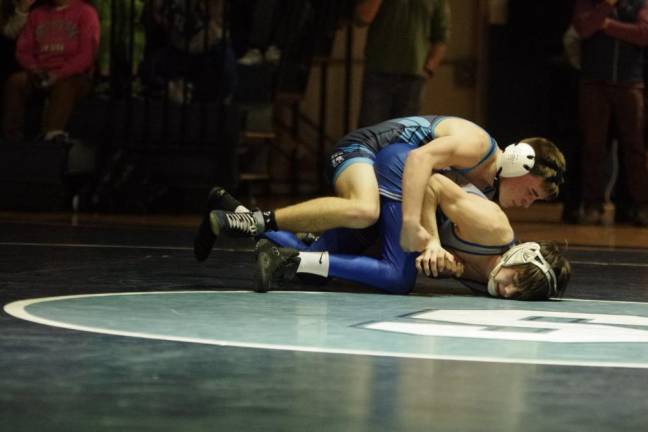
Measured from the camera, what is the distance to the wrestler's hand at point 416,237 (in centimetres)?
471

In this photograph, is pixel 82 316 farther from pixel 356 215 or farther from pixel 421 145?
pixel 421 145

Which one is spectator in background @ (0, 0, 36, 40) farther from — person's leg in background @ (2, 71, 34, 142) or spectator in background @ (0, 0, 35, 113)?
person's leg in background @ (2, 71, 34, 142)

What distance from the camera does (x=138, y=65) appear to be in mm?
9195

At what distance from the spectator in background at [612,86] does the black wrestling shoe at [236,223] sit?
3854 mm

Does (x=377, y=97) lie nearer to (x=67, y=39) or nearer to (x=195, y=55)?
(x=195, y=55)

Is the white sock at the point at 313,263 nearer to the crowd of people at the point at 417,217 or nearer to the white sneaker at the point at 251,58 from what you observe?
the crowd of people at the point at 417,217

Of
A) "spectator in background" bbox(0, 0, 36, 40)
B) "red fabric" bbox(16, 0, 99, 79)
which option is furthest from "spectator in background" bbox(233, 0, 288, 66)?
"spectator in background" bbox(0, 0, 36, 40)

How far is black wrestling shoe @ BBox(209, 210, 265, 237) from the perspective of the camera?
5117 millimetres

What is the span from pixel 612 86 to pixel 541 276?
13.1 feet

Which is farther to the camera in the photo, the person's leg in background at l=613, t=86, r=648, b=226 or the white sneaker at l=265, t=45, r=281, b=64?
the white sneaker at l=265, t=45, r=281, b=64

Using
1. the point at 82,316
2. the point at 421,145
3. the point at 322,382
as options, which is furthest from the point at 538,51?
the point at 322,382

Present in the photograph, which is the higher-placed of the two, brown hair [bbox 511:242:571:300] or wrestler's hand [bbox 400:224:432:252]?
wrestler's hand [bbox 400:224:432:252]

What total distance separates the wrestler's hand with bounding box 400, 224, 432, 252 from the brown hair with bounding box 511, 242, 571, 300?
1.08ft

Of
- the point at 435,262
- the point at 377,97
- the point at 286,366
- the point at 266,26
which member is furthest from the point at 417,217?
the point at 266,26
